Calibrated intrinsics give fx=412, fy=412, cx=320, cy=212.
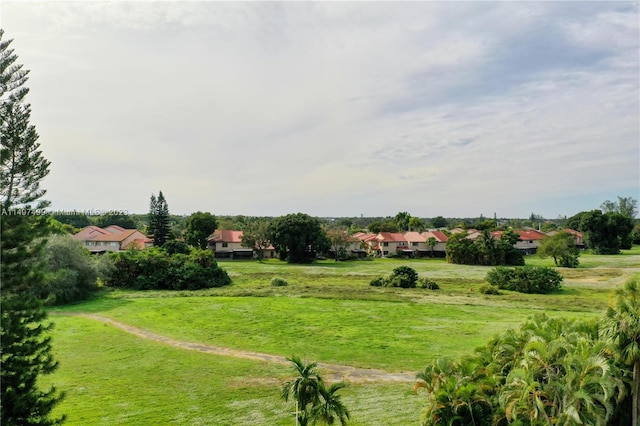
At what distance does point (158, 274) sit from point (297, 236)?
88.0ft

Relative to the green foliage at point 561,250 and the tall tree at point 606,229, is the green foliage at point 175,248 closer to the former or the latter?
the green foliage at point 561,250

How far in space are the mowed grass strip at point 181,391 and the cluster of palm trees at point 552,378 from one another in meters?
2.68

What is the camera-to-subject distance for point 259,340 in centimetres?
2228

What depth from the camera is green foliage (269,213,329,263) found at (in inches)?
2606

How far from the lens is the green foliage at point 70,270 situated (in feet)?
109

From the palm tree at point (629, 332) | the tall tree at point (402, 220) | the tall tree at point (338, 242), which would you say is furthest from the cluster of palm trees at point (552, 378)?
the tall tree at point (402, 220)

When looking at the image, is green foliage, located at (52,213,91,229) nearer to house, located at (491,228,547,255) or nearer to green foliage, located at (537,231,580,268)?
house, located at (491,228,547,255)

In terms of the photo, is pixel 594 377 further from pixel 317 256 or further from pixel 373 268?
pixel 317 256

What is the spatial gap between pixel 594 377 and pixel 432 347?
11.6m

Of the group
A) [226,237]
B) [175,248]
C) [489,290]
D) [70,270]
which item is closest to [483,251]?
[489,290]

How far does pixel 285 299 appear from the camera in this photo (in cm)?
3462

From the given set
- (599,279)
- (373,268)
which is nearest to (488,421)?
(599,279)

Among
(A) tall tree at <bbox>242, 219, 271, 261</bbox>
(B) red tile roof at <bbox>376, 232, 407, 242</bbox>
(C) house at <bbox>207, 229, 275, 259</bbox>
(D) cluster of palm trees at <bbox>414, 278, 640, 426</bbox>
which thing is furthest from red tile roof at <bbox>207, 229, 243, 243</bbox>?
(D) cluster of palm trees at <bbox>414, 278, 640, 426</bbox>

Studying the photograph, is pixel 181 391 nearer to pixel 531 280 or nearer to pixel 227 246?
pixel 531 280
